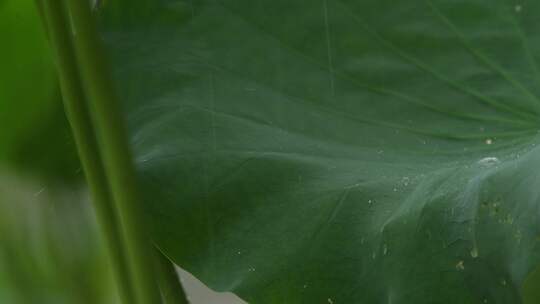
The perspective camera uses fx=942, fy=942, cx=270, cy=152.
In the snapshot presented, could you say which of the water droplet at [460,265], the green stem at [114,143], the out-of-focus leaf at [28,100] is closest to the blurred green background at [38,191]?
the out-of-focus leaf at [28,100]

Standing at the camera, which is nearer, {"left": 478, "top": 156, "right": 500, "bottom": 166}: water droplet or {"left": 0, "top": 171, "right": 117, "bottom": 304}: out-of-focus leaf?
{"left": 478, "top": 156, "right": 500, "bottom": 166}: water droplet

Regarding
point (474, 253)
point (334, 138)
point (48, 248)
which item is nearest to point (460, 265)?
point (474, 253)

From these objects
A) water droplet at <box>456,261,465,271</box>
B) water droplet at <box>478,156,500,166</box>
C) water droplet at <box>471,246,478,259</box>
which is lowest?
water droplet at <box>456,261,465,271</box>

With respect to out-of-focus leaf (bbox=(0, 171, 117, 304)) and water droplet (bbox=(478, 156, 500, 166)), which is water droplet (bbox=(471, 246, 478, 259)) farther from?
out-of-focus leaf (bbox=(0, 171, 117, 304))

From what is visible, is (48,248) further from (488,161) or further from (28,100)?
(488,161)

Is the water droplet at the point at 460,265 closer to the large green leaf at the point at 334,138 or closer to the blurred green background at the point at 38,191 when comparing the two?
the large green leaf at the point at 334,138

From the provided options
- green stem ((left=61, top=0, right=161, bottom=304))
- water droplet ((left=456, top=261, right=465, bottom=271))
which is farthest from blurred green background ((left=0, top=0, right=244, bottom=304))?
water droplet ((left=456, top=261, right=465, bottom=271))

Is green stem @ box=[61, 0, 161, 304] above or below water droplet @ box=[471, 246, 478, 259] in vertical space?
above

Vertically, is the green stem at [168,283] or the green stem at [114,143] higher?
the green stem at [114,143]

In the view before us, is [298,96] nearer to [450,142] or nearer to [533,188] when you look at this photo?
[450,142]
